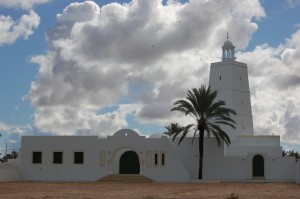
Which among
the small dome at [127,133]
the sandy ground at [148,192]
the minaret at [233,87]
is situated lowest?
the sandy ground at [148,192]

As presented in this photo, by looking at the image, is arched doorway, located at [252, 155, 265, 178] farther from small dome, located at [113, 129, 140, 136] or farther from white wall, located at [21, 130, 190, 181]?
small dome, located at [113, 129, 140, 136]

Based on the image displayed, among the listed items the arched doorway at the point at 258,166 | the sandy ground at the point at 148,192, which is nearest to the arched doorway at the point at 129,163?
the arched doorway at the point at 258,166

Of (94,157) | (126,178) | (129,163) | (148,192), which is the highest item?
(94,157)

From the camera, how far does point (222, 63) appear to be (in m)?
52.8

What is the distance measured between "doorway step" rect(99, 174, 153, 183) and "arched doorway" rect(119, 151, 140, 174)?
1.31m

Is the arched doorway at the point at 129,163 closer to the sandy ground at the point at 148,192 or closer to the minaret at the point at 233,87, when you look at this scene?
the minaret at the point at 233,87

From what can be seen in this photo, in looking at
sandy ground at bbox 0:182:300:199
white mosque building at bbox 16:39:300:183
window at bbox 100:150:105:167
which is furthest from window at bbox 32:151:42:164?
sandy ground at bbox 0:182:300:199

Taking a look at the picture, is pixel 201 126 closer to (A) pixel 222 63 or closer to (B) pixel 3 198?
(A) pixel 222 63

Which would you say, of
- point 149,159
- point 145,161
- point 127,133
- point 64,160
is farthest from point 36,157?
point 149,159

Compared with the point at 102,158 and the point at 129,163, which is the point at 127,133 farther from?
the point at 102,158

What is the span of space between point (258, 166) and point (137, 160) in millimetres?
9802

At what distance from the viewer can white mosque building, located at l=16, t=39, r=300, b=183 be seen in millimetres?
44562

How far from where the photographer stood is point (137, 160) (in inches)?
1802

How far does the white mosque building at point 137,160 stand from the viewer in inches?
1754
